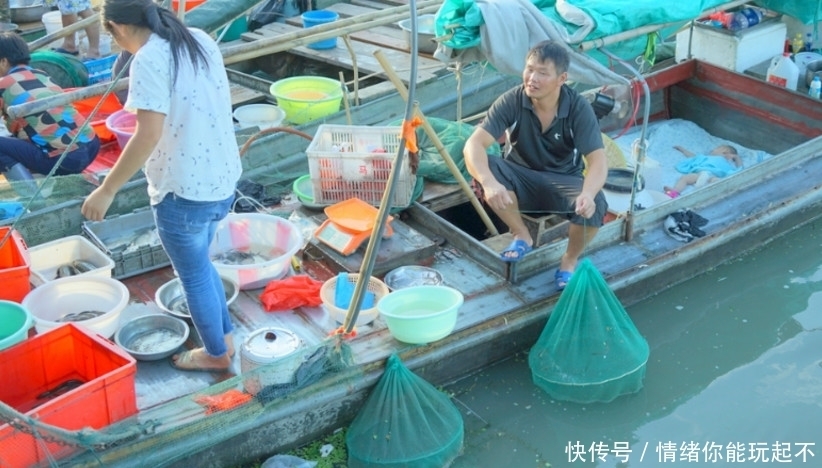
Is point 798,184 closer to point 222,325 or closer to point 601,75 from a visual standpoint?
point 601,75

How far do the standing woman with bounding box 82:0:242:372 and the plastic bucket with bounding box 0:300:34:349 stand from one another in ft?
2.42

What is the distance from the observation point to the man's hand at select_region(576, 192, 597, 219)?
15.7 feet

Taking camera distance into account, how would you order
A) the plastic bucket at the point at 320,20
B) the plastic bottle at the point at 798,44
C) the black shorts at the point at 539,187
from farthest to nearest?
the plastic bucket at the point at 320,20 < the plastic bottle at the point at 798,44 < the black shorts at the point at 539,187

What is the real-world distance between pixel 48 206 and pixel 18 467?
7.09 ft

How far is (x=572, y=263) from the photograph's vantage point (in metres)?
5.19

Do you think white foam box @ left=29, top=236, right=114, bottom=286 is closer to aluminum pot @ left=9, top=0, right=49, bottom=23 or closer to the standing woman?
the standing woman

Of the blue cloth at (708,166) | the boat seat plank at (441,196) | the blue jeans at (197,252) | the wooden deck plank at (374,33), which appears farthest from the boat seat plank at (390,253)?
the wooden deck plank at (374,33)

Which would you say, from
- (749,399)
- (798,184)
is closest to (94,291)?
(749,399)

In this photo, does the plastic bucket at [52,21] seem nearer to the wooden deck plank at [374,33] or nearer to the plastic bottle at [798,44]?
the wooden deck plank at [374,33]

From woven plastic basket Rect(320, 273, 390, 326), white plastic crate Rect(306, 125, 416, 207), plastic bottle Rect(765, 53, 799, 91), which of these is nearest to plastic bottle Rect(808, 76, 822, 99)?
plastic bottle Rect(765, 53, 799, 91)

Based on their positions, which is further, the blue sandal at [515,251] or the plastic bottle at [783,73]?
the plastic bottle at [783,73]

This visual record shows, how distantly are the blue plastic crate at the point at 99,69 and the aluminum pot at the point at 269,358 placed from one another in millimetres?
3944

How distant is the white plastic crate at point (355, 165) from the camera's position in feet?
18.4

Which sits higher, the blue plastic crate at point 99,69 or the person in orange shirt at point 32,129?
the person in orange shirt at point 32,129
